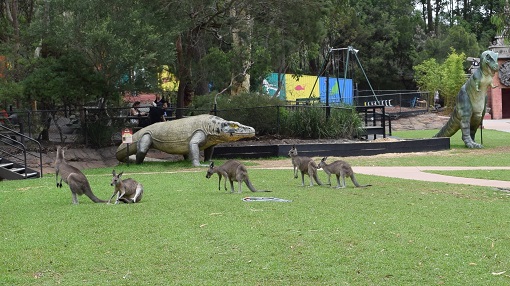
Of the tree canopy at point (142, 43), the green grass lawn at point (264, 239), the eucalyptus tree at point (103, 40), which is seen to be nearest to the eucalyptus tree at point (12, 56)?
the tree canopy at point (142, 43)

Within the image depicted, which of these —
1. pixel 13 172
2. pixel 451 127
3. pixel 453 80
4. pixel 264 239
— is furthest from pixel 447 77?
pixel 264 239

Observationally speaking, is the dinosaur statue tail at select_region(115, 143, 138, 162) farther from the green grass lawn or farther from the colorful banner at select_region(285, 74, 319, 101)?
the colorful banner at select_region(285, 74, 319, 101)

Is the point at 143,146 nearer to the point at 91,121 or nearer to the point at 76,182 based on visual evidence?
the point at 91,121

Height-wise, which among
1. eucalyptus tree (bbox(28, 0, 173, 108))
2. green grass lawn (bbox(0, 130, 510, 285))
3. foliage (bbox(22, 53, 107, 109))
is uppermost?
eucalyptus tree (bbox(28, 0, 173, 108))

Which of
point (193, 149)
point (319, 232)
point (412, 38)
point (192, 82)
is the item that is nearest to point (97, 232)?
point (319, 232)

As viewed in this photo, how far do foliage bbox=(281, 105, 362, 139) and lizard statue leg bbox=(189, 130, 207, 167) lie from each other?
20.3ft

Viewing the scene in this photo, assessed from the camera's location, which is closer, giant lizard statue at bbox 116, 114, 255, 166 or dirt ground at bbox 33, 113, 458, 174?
giant lizard statue at bbox 116, 114, 255, 166

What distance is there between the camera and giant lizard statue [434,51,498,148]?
28.2 metres

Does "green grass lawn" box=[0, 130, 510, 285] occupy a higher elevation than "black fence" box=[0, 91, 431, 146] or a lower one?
lower

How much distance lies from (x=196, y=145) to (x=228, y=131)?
3.40ft

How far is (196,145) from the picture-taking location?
22.5 m

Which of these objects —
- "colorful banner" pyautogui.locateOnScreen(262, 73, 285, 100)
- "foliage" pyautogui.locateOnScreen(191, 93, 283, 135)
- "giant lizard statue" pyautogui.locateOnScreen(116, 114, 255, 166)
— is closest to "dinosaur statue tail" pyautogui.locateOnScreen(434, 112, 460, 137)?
"foliage" pyautogui.locateOnScreen(191, 93, 283, 135)

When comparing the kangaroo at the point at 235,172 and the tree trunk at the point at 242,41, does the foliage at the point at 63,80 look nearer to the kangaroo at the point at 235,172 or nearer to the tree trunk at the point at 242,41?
the tree trunk at the point at 242,41

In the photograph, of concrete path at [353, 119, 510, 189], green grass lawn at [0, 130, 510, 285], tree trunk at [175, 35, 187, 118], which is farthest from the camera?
tree trunk at [175, 35, 187, 118]
